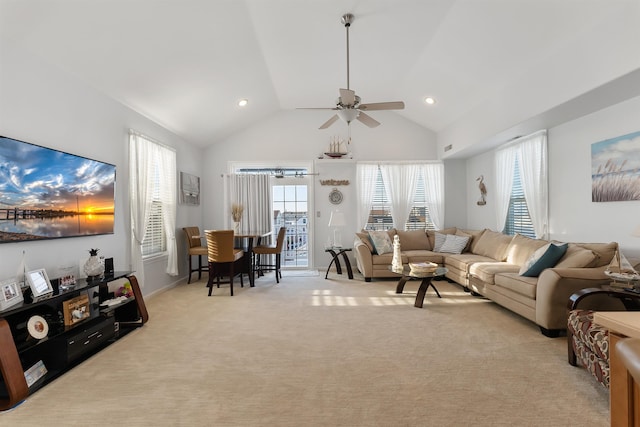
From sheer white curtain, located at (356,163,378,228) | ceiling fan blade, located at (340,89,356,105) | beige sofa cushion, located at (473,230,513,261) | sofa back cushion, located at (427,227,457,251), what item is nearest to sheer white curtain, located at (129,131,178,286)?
ceiling fan blade, located at (340,89,356,105)

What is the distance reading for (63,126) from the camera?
10.2ft

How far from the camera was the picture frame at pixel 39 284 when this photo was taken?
8.03 feet

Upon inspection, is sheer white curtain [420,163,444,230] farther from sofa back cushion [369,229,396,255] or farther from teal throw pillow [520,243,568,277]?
teal throw pillow [520,243,568,277]

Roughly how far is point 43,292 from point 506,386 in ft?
11.6

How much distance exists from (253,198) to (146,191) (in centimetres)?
242

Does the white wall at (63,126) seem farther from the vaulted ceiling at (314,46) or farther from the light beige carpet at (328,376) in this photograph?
the light beige carpet at (328,376)

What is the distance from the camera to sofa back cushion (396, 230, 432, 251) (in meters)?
6.14

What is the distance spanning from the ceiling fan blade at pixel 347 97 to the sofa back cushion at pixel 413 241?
11.4 feet

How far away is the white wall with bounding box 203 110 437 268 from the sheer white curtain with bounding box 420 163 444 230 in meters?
0.27

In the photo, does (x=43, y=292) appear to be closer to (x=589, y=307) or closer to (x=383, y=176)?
(x=589, y=307)

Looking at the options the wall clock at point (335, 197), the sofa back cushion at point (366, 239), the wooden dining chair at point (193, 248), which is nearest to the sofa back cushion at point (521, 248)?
the sofa back cushion at point (366, 239)

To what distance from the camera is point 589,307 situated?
117 inches

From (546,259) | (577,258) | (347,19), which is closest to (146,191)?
(347,19)

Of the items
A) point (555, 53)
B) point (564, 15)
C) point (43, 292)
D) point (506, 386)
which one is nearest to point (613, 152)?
point (555, 53)
